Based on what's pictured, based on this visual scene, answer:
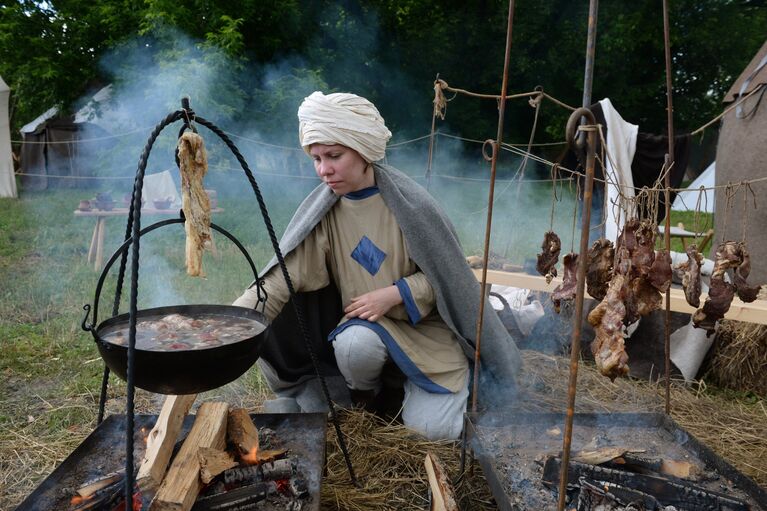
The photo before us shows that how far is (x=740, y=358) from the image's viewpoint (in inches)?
153

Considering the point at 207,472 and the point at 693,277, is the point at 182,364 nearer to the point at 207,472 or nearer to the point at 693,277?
the point at 207,472

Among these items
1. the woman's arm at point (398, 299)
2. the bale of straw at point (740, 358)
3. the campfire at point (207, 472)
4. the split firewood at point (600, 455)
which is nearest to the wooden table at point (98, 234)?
the woman's arm at point (398, 299)

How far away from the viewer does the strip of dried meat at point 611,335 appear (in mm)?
1614

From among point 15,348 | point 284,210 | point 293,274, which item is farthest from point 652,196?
point 284,210

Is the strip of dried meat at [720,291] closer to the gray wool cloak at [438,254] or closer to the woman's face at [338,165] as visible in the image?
the gray wool cloak at [438,254]

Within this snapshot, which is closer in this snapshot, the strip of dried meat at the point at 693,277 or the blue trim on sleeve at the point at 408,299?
the strip of dried meat at the point at 693,277

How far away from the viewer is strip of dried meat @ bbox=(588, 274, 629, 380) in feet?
5.30

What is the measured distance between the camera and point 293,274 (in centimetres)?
299

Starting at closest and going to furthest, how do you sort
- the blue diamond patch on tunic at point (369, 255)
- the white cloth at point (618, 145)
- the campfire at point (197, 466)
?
the campfire at point (197, 466) → the blue diamond patch on tunic at point (369, 255) → the white cloth at point (618, 145)

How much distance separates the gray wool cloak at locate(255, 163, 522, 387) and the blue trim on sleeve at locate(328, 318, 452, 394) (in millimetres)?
300

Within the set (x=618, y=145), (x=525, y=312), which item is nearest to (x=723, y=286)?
(x=525, y=312)

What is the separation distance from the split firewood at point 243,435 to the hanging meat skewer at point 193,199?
761mm

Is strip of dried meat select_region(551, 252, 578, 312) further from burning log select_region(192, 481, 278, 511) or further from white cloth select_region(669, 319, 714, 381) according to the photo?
white cloth select_region(669, 319, 714, 381)

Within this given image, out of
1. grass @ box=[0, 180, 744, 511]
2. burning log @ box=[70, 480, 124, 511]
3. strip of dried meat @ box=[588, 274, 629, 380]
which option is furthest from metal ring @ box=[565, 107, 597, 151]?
grass @ box=[0, 180, 744, 511]
